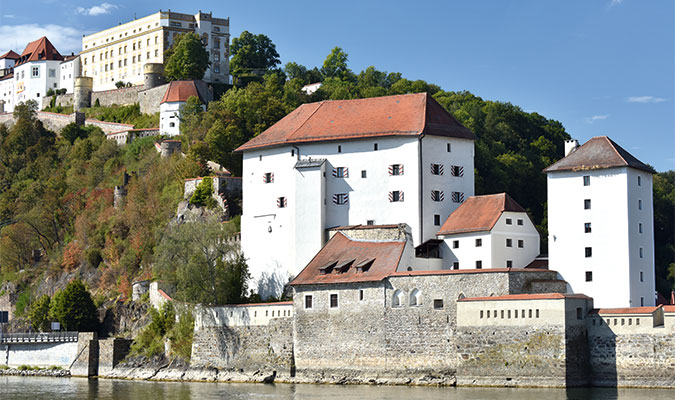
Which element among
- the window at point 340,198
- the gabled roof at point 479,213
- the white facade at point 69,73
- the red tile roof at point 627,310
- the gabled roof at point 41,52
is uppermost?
the gabled roof at point 41,52

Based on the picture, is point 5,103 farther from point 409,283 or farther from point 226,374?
point 409,283

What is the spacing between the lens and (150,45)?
10344cm

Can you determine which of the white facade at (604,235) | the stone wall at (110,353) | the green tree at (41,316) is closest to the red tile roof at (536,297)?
the white facade at (604,235)

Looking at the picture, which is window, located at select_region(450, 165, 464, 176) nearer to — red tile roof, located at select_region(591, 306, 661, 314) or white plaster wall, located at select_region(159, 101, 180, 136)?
red tile roof, located at select_region(591, 306, 661, 314)

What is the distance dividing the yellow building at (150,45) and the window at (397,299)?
5270 cm

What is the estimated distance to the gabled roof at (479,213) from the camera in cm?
5447

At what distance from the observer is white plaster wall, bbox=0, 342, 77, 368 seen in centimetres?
6288

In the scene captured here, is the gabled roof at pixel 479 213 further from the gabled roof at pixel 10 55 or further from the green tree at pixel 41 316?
the gabled roof at pixel 10 55

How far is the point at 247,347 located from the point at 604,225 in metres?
A: 18.9

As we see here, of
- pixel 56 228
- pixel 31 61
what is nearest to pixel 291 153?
pixel 56 228

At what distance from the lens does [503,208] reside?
179 feet

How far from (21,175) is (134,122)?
10.8 m

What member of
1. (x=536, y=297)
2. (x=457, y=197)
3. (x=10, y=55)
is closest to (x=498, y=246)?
(x=457, y=197)

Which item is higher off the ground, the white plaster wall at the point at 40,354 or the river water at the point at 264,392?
the white plaster wall at the point at 40,354
